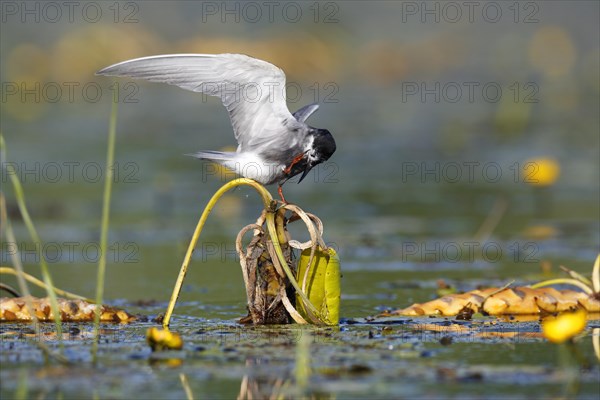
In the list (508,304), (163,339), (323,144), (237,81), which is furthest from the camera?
(508,304)

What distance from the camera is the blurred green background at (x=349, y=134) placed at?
923cm

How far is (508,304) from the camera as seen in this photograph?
6164 millimetres

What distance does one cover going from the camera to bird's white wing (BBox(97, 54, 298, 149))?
5.91 metres

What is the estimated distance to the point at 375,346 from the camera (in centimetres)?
→ 511

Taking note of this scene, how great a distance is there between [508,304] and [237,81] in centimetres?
190

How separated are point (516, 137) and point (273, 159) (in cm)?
1017

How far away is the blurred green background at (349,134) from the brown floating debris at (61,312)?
1.22 meters

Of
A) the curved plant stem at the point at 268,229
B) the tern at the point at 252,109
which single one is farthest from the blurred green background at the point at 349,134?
the tern at the point at 252,109

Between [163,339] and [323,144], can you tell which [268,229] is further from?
[163,339]

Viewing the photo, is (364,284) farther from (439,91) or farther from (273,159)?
(439,91)

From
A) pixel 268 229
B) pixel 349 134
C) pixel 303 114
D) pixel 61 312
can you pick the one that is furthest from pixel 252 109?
pixel 349 134

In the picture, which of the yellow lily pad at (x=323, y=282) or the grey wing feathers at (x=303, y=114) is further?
the grey wing feathers at (x=303, y=114)

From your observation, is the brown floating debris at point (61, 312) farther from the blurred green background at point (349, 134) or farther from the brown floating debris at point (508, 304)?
the brown floating debris at point (508, 304)

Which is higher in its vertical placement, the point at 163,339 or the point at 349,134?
the point at 349,134
